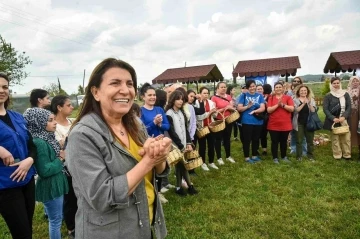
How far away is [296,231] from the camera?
3705 mm

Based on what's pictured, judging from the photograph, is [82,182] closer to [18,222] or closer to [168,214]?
[18,222]

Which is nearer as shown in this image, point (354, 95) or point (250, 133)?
point (250, 133)

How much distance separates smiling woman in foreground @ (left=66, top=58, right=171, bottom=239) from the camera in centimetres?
131

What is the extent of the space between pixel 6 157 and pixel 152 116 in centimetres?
276

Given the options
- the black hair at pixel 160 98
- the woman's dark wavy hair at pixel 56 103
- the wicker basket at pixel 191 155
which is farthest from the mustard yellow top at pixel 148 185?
the black hair at pixel 160 98

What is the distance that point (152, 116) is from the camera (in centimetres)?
491

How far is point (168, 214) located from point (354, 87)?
624cm

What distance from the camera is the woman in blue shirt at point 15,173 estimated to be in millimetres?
2393

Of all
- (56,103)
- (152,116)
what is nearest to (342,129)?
(152,116)

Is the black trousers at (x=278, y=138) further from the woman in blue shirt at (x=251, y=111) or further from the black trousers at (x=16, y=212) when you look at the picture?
the black trousers at (x=16, y=212)

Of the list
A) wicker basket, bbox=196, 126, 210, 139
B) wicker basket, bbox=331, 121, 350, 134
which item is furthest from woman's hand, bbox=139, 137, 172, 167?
wicker basket, bbox=331, 121, 350, 134

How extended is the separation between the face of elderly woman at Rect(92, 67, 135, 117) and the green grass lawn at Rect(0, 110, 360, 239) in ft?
9.08

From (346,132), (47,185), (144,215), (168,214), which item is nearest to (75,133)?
(144,215)

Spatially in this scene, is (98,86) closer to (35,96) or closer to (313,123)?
(35,96)
